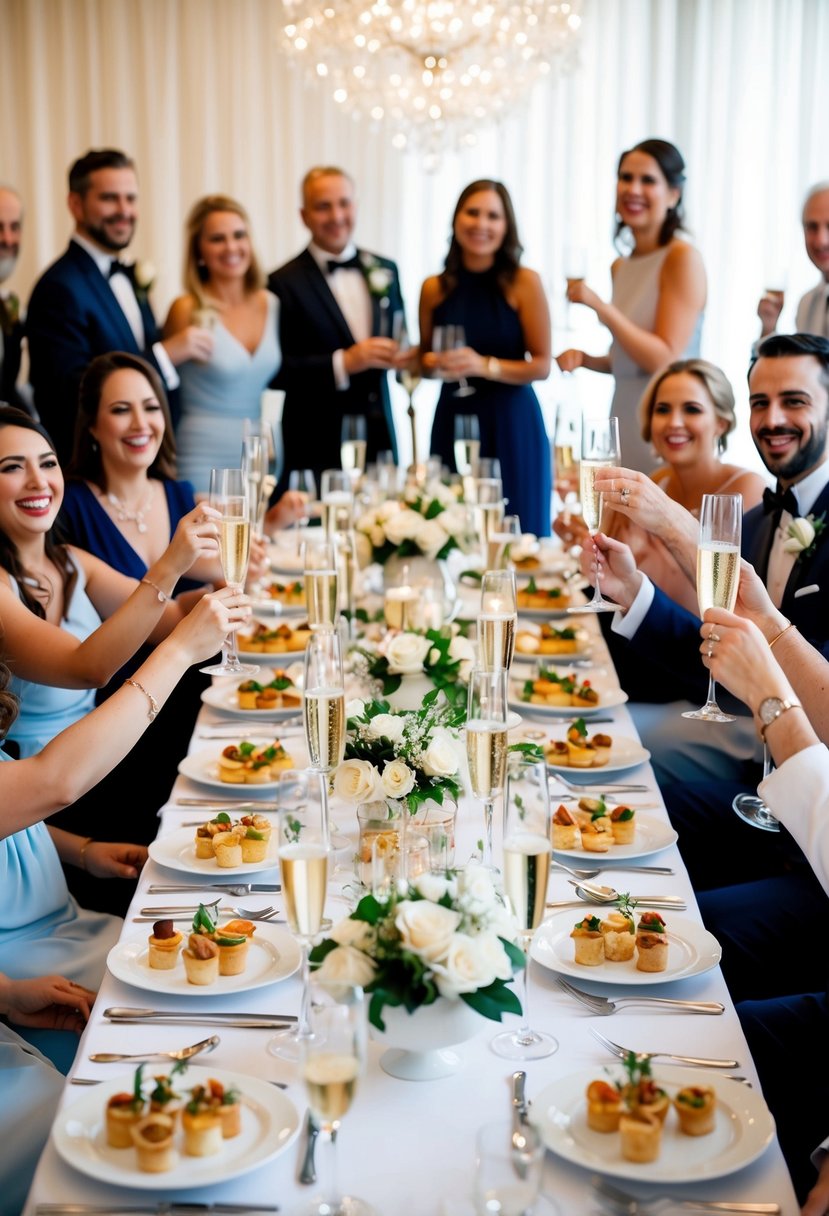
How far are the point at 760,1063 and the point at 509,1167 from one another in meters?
0.93

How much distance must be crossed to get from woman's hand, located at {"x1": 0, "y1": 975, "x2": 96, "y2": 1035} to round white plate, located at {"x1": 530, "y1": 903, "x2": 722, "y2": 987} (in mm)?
685

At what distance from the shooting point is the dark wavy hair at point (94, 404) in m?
3.35

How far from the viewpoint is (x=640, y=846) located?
6.27 feet

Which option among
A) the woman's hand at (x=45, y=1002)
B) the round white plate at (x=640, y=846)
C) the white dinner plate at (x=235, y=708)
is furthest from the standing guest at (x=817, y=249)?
the woman's hand at (x=45, y=1002)

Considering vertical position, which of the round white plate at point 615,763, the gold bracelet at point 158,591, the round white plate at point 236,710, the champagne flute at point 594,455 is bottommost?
the round white plate at point 615,763

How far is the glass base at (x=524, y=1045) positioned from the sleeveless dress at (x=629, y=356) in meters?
3.76

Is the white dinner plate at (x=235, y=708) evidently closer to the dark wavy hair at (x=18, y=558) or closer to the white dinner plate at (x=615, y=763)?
the dark wavy hair at (x=18, y=558)

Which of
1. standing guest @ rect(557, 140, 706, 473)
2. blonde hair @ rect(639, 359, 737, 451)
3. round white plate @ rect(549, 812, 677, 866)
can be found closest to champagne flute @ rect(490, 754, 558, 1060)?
round white plate @ rect(549, 812, 677, 866)

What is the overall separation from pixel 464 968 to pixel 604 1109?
18 centimetres

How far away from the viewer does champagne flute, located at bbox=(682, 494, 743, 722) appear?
6.08ft

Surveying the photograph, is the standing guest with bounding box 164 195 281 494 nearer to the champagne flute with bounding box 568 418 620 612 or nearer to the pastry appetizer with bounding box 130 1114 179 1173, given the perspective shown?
the champagne flute with bounding box 568 418 620 612

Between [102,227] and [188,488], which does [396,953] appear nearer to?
[188,488]

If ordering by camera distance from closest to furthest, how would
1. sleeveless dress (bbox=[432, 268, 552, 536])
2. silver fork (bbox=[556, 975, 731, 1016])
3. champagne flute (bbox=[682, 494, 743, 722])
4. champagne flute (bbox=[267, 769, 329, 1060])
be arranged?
champagne flute (bbox=[267, 769, 329, 1060]) < silver fork (bbox=[556, 975, 731, 1016]) < champagne flute (bbox=[682, 494, 743, 722]) < sleeveless dress (bbox=[432, 268, 552, 536])

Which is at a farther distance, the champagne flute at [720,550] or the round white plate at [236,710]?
the round white plate at [236,710]
